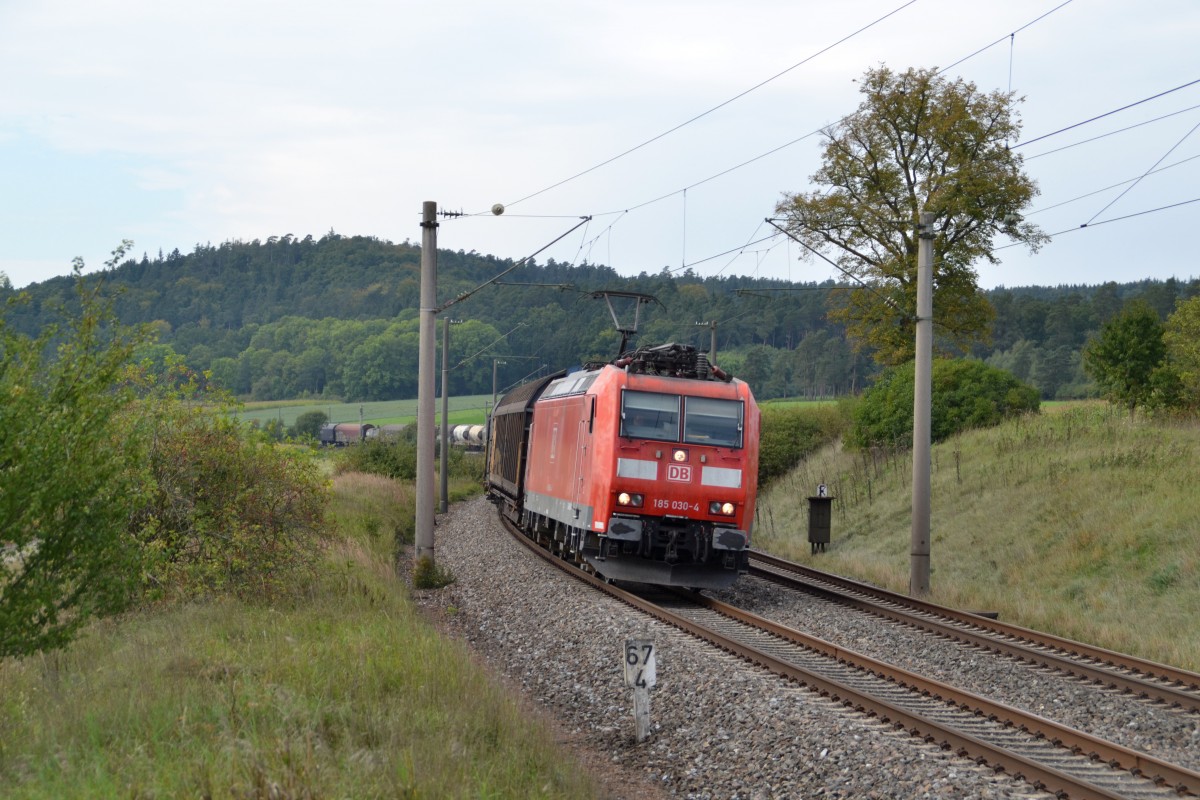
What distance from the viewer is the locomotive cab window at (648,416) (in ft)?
53.5

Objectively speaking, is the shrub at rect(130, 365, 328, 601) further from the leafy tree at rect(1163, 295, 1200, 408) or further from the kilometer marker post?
the leafy tree at rect(1163, 295, 1200, 408)

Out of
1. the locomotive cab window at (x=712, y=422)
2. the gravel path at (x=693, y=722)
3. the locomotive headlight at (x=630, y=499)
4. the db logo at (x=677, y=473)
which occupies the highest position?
the locomotive cab window at (x=712, y=422)

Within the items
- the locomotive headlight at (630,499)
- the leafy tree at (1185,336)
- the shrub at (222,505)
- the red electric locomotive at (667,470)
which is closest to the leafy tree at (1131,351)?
the leafy tree at (1185,336)

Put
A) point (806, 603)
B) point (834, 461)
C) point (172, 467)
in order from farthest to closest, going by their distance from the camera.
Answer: point (834, 461), point (806, 603), point (172, 467)

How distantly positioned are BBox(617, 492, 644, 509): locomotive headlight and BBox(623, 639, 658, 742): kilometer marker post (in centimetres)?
673

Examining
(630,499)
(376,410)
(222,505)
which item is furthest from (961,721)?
(376,410)

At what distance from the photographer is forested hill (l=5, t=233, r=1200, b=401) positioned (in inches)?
2208

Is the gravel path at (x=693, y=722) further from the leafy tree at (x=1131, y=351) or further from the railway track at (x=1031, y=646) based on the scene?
the leafy tree at (x=1131, y=351)

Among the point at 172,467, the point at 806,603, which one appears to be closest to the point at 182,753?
the point at 172,467

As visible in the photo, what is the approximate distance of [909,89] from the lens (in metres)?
37.6

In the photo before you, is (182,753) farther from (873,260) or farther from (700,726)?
(873,260)

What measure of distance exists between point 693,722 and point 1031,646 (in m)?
5.21

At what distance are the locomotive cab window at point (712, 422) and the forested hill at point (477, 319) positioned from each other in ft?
14.8

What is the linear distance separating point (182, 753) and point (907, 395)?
95.2ft
